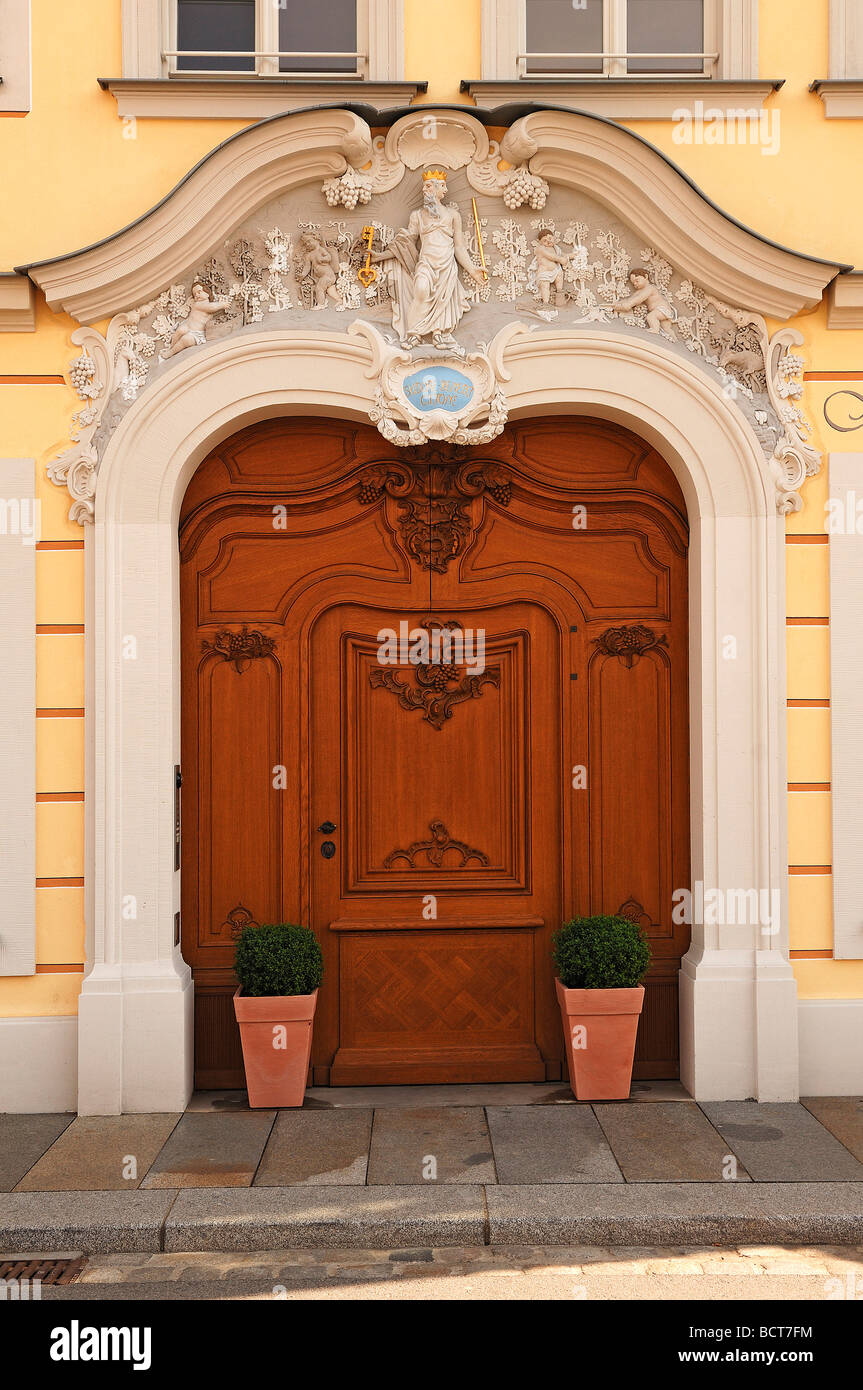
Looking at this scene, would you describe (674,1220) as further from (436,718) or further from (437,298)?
(437,298)

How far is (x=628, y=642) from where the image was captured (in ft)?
20.3

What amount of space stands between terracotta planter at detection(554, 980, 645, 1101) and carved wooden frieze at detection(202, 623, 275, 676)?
2265mm

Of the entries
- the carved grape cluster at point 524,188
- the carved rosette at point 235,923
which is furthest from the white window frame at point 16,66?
the carved rosette at point 235,923

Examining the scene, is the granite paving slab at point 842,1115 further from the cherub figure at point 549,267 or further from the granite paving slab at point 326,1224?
the cherub figure at point 549,267

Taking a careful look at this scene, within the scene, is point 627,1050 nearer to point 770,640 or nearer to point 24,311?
point 770,640

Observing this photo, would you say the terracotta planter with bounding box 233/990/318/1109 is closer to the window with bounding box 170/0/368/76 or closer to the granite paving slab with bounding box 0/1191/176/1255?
the granite paving slab with bounding box 0/1191/176/1255

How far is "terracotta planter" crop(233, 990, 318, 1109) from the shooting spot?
556 cm

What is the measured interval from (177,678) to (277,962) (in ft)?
4.91

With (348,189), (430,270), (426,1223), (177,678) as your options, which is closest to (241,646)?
(177,678)

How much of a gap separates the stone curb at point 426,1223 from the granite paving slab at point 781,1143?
26cm

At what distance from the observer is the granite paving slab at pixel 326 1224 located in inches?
171

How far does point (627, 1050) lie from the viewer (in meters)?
5.68

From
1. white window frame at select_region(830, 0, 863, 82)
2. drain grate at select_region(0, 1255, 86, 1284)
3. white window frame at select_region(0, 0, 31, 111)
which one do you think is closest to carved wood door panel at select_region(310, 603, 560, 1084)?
drain grate at select_region(0, 1255, 86, 1284)

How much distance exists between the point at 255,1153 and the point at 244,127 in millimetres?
4819
